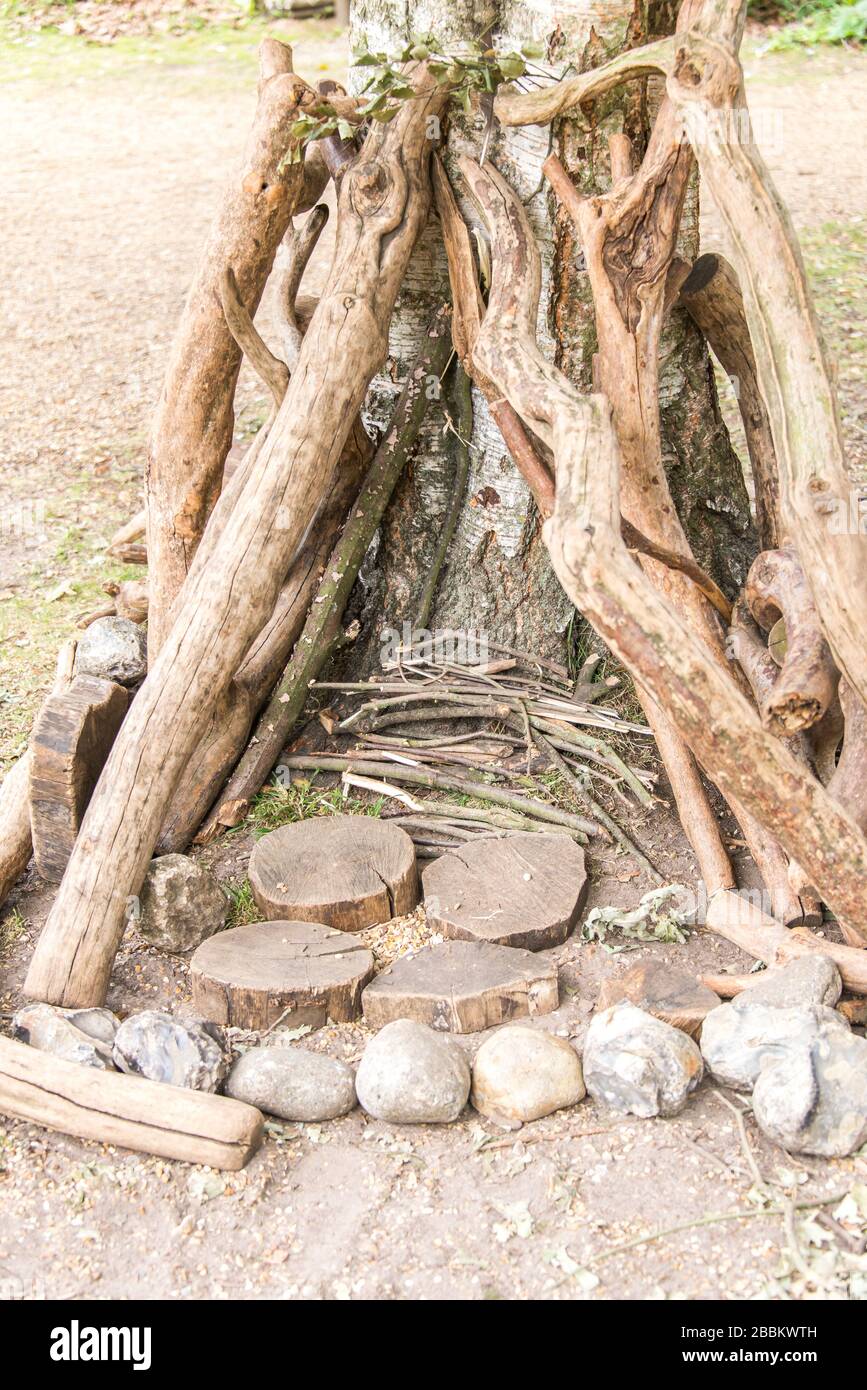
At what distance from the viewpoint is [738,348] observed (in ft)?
12.3

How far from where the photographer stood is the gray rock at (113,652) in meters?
3.91

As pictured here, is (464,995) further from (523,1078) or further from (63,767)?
(63,767)

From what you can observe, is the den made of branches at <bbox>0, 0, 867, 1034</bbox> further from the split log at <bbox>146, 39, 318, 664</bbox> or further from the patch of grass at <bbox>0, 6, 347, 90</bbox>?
the patch of grass at <bbox>0, 6, 347, 90</bbox>

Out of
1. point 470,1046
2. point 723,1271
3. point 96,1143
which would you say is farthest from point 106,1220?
point 723,1271

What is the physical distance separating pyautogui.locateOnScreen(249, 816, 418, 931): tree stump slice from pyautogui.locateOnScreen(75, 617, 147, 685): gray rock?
84 cm

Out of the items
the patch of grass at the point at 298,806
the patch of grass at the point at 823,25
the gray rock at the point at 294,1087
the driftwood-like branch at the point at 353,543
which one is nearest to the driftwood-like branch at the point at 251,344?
the driftwood-like branch at the point at 353,543

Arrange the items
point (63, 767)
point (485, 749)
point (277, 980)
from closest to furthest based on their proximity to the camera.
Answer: point (277, 980)
point (63, 767)
point (485, 749)

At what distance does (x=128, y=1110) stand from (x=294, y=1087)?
340 millimetres

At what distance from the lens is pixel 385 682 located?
385 cm

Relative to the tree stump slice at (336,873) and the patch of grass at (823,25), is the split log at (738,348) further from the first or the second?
the patch of grass at (823,25)

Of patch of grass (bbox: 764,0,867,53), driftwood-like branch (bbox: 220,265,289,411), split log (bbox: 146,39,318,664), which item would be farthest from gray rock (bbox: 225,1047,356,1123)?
patch of grass (bbox: 764,0,867,53)

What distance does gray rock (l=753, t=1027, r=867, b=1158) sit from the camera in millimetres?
2512

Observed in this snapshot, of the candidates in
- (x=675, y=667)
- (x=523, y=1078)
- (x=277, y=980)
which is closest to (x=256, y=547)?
(x=277, y=980)
